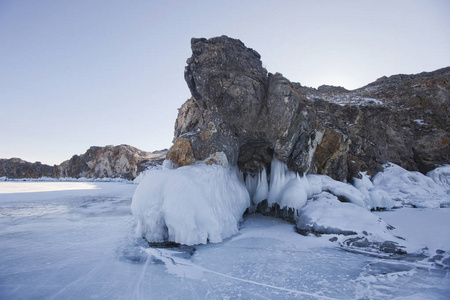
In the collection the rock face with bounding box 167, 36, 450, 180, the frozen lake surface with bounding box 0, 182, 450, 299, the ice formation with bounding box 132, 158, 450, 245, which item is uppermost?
the rock face with bounding box 167, 36, 450, 180

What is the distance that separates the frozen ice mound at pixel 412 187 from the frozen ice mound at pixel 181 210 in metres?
10.7

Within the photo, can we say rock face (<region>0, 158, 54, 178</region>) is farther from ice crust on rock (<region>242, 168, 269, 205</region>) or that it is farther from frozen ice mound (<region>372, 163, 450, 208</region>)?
frozen ice mound (<region>372, 163, 450, 208</region>)

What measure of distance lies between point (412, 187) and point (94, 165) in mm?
56431

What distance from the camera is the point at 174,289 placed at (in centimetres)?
345

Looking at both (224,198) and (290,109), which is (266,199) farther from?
(290,109)

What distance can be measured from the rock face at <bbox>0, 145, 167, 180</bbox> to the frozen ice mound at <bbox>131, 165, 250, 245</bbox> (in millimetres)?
36820

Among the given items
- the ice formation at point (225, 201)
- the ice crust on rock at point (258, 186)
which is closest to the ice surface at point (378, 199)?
the ice formation at point (225, 201)

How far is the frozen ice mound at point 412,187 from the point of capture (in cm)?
1086

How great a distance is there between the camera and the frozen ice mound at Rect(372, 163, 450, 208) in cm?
1086

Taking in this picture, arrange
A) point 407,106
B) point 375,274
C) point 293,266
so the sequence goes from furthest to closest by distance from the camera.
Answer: point 407,106, point 293,266, point 375,274

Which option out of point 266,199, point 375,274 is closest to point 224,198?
point 266,199

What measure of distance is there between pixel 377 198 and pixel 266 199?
18.9ft

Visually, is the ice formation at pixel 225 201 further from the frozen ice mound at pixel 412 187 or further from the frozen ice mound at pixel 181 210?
the frozen ice mound at pixel 412 187

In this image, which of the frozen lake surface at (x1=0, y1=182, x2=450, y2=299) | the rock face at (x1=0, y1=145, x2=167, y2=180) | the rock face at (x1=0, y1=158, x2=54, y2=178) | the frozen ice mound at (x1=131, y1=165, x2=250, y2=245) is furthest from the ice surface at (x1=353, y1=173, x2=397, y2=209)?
the rock face at (x1=0, y1=158, x2=54, y2=178)
